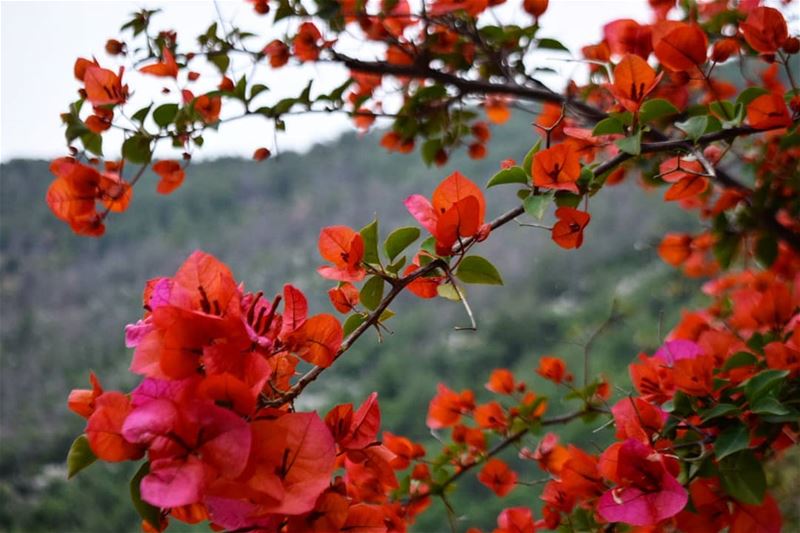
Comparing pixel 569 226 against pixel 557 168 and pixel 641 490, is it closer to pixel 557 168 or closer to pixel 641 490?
pixel 557 168

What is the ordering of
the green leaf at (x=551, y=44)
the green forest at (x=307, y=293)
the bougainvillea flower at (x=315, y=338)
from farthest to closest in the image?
the green forest at (x=307, y=293) → the green leaf at (x=551, y=44) → the bougainvillea flower at (x=315, y=338)

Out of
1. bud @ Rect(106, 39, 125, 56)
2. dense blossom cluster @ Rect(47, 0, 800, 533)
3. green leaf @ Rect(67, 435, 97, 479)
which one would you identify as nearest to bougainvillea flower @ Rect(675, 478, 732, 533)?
dense blossom cluster @ Rect(47, 0, 800, 533)

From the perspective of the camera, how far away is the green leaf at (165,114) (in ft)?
2.23

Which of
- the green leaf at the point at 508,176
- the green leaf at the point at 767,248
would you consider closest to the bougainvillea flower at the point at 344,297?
the green leaf at the point at 508,176

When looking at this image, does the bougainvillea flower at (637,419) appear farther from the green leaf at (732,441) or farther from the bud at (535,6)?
the bud at (535,6)

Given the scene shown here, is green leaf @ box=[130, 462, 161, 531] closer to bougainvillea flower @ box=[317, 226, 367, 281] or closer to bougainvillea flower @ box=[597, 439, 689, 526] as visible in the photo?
bougainvillea flower @ box=[317, 226, 367, 281]

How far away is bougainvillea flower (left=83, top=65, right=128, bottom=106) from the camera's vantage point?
640 mm

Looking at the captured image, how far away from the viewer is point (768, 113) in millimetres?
581

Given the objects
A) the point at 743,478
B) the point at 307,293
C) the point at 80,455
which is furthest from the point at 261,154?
the point at 307,293

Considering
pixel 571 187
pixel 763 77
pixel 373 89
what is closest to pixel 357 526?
pixel 571 187

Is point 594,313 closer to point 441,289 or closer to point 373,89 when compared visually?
point 373,89

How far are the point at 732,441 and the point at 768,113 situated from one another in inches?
10.7

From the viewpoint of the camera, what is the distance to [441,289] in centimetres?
47

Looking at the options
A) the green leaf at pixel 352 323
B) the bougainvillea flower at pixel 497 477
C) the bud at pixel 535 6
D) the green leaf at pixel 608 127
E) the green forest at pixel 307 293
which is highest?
the bud at pixel 535 6
